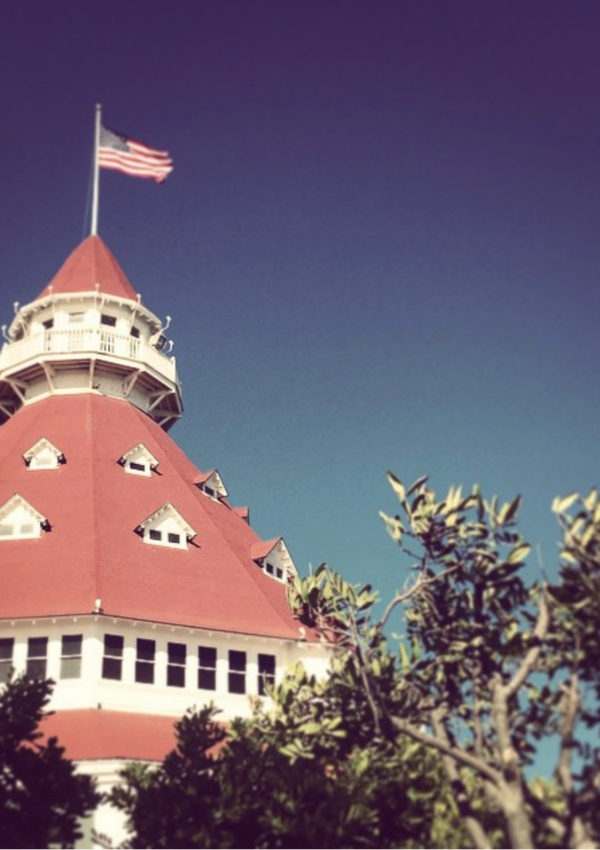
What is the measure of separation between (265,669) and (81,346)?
18.7m

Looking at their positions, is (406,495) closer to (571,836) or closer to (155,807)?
(571,836)

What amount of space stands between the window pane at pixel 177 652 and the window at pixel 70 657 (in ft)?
10.4

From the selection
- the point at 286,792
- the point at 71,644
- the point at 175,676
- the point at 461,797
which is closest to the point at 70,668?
the point at 71,644

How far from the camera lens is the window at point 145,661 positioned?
32.9 metres

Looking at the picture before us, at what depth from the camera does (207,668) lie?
112 ft

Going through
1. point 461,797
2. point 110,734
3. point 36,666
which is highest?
point 36,666

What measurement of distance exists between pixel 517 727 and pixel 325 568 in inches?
227

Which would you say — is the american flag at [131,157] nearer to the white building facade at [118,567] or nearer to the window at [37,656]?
the white building facade at [118,567]

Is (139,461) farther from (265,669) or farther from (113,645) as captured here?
(265,669)

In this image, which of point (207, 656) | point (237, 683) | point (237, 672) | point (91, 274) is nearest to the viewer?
point (207, 656)

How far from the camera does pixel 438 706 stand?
67.5 feet

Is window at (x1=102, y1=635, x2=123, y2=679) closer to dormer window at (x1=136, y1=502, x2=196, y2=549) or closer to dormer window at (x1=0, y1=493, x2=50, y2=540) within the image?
dormer window at (x1=136, y1=502, x2=196, y2=549)

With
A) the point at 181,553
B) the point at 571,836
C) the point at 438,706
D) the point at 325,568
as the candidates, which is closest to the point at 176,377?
the point at 181,553

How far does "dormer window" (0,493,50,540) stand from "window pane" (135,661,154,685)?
21.7 ft
